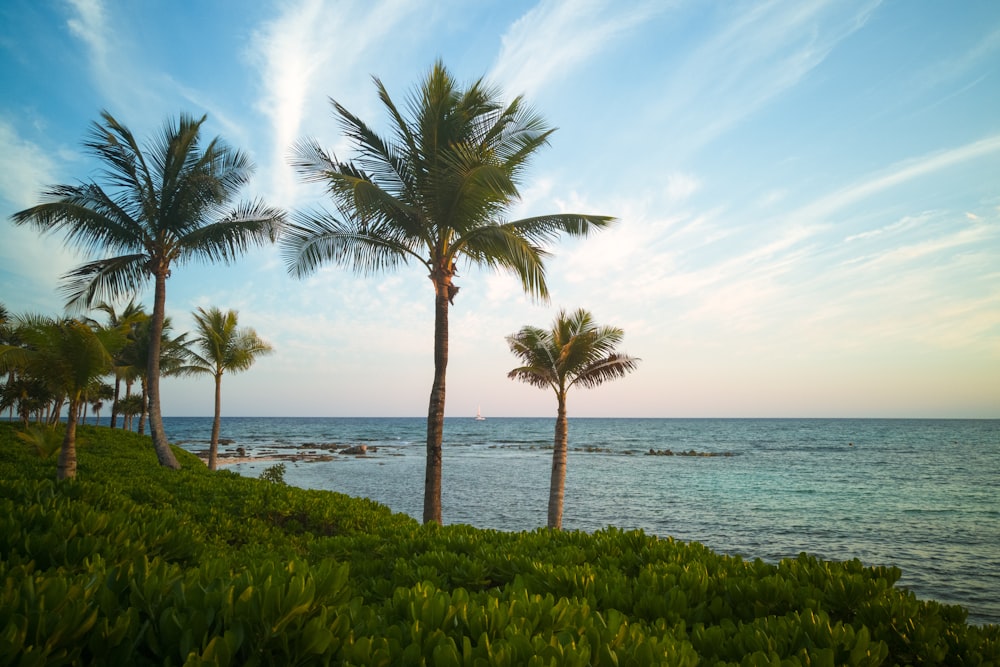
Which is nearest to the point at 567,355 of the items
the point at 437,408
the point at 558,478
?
the point at 558,478

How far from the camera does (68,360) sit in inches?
447

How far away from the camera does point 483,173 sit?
29.0 feet

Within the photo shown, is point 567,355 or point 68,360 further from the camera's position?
point 567,355

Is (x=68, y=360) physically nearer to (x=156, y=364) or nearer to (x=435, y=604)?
(x=156, y=364)

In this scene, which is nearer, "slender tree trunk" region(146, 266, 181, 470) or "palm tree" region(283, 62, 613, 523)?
"palm tree" region(283, 62, 613, 523)

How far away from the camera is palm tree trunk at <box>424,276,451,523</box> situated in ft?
32.5

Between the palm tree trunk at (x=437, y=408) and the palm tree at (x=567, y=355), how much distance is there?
5907 mm

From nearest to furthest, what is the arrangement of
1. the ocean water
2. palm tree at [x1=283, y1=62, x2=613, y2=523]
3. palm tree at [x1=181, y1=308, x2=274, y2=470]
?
palm tree at [x1=283, y1=62, x2=613, y2=523], the ocean water, palm tree at [x1=181, y1=308, x2=274, y2=470]

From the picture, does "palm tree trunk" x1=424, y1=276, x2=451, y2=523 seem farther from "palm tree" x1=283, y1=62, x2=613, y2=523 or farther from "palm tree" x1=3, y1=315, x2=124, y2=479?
"palm tree" x1=3, y1=315, x2=124, y2=479

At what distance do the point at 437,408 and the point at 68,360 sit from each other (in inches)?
342

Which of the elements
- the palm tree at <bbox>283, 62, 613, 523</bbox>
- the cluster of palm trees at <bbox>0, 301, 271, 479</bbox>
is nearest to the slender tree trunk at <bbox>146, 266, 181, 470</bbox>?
the cluster of palm trees at <bbox>0, 301, 271, 479</bbox>

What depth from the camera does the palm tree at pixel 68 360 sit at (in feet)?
36.2

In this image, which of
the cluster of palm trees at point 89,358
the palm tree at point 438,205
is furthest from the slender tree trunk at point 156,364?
the palm tree at point 438,205

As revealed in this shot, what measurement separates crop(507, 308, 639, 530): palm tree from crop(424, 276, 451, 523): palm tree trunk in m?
5.91
